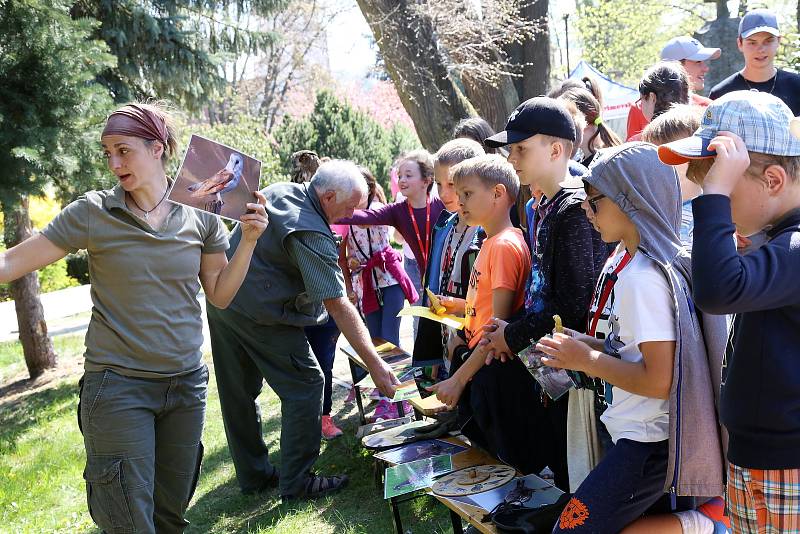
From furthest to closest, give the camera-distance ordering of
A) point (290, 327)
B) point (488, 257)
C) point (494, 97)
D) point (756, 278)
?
point (494, 97) → point (290, 327) → point (488, 257) → point (756, 278)

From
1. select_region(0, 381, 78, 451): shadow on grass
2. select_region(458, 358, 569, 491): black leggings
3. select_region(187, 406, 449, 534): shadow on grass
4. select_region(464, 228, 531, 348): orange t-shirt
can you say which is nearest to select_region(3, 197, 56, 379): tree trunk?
select_region(0, 381, 78, 451): shadow on grass

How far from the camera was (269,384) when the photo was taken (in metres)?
4.61

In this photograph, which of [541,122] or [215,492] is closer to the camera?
[541,122]

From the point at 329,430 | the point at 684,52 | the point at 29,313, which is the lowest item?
the point at 329,430

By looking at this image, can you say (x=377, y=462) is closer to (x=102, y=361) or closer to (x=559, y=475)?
(x=559, y=475)

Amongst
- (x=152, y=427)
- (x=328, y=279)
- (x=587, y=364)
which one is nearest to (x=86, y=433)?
(x=152, y=427)

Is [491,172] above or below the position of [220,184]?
below

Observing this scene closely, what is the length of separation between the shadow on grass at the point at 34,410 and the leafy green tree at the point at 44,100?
7.10 ft

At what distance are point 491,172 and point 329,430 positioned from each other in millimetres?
2848

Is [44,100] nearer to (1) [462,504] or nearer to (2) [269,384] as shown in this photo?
(2) [269,384]

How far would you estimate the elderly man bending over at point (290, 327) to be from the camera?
163 inches

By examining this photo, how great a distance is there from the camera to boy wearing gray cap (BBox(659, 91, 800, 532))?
6.10 ft

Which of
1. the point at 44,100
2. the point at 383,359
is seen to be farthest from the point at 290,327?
the point at 44,100

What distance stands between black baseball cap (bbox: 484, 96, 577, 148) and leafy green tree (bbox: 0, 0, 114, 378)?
15.0 feet
